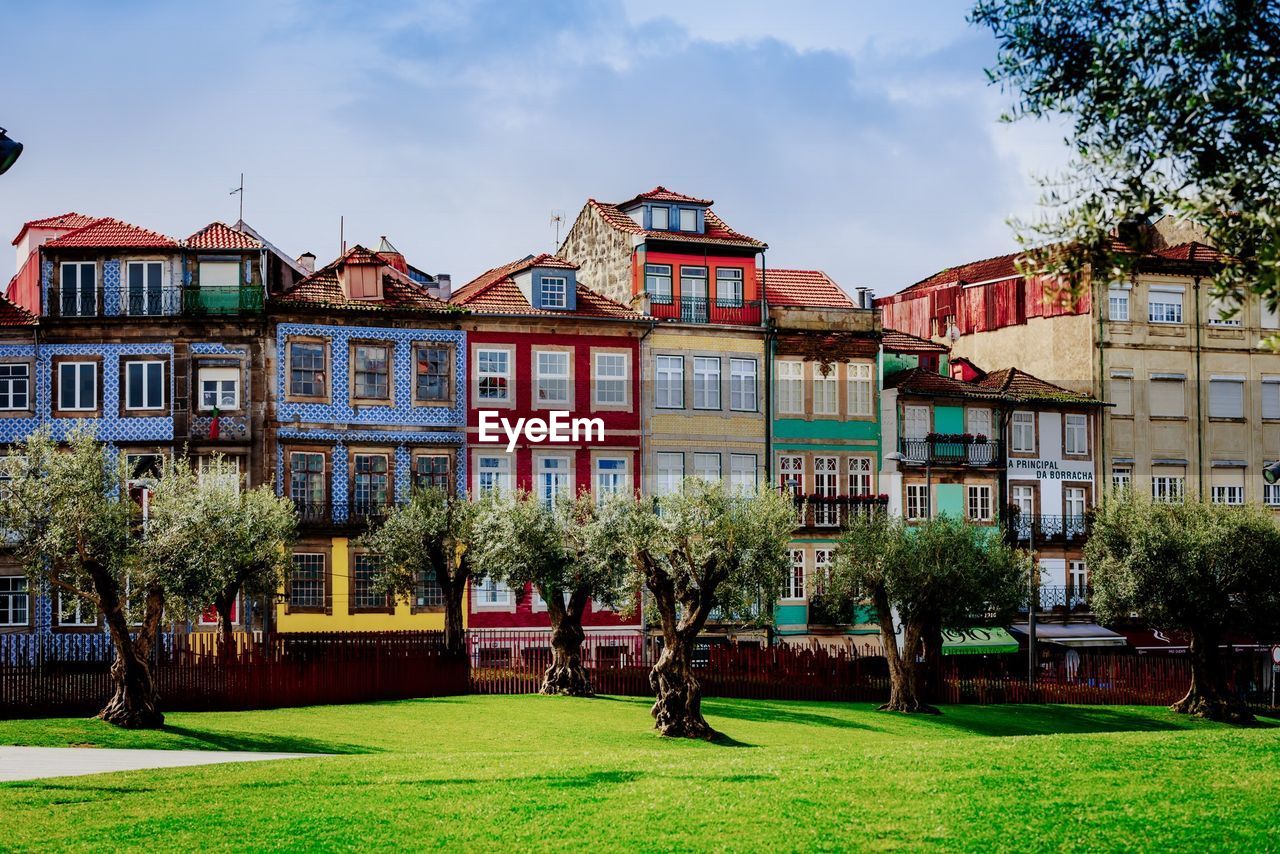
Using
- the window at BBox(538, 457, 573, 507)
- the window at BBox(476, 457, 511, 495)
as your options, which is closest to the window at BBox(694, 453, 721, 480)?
the window at BBox(538, 457, 573, 507)

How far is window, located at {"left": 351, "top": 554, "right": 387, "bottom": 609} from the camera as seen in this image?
57375mm

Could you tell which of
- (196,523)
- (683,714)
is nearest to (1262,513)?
(683,714)

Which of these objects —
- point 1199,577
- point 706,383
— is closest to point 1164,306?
point 1199,577

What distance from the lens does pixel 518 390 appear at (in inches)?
2395

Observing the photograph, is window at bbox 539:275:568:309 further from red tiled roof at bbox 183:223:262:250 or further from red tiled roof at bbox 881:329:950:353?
red tiled roof at bbox 881:329:950:353

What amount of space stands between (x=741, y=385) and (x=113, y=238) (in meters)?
22.8

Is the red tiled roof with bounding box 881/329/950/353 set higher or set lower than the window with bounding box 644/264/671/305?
lower

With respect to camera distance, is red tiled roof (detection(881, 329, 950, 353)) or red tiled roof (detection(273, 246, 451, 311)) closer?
red tiled roof (detection(273, 246, 451, 311))

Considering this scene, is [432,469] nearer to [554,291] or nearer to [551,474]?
[551,474]

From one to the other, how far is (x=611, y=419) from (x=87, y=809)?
38835 millimetres

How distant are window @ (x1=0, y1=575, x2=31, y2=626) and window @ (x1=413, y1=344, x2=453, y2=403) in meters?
14.3

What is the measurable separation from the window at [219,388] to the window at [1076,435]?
3289cm

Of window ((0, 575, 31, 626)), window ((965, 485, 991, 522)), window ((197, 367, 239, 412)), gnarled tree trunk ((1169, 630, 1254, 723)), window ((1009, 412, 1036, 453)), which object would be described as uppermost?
window ((197, 367, 239, 412))

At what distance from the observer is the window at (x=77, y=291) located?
5694 centimetres
